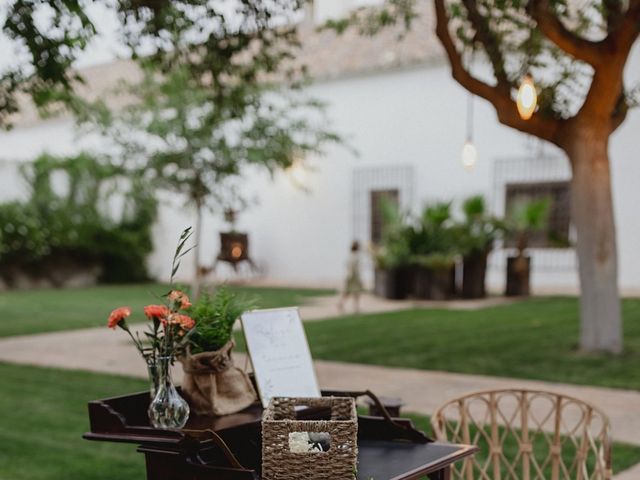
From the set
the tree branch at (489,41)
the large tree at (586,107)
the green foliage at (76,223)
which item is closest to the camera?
the tree branch at (489,41)

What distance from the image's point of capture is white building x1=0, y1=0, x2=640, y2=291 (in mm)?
18016

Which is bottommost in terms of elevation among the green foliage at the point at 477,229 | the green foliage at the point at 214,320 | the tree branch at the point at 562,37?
the green foliage at the point at 214,320

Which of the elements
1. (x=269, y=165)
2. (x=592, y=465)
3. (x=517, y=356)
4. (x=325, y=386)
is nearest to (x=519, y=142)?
(x=269, y=165)

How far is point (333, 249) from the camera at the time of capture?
21266 millimetres

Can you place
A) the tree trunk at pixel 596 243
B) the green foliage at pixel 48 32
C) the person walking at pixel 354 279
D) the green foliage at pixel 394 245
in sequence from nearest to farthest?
the green foliage at pixel 48 32 < the tree trunk at pixel 596 243 < the person walking at pixel 354 279 < the green foliage at pixel 394 245

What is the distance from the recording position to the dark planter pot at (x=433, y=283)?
52.3ft

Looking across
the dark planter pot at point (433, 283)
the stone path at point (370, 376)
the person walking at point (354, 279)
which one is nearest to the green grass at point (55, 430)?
the stone path at point (370, 376)

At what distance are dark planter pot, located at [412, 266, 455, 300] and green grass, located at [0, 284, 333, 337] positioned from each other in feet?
6.79

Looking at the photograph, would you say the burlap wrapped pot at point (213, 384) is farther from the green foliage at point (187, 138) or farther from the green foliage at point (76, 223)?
the green foliage at point (76, 223)

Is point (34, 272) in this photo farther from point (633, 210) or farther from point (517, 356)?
point (517, 356)

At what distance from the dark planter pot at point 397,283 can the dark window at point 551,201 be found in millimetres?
3299

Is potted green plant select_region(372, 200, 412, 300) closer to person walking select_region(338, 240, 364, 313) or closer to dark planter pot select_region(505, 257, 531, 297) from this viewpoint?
dark planter pot select_region(505, 257, 531, 297)

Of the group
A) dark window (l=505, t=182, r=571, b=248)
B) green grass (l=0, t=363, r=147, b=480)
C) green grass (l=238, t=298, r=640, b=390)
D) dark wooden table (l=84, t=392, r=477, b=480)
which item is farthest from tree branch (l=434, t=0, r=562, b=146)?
dark window (l=505, t=182, r=571, b=248)

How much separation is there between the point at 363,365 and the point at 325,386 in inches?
48.2
